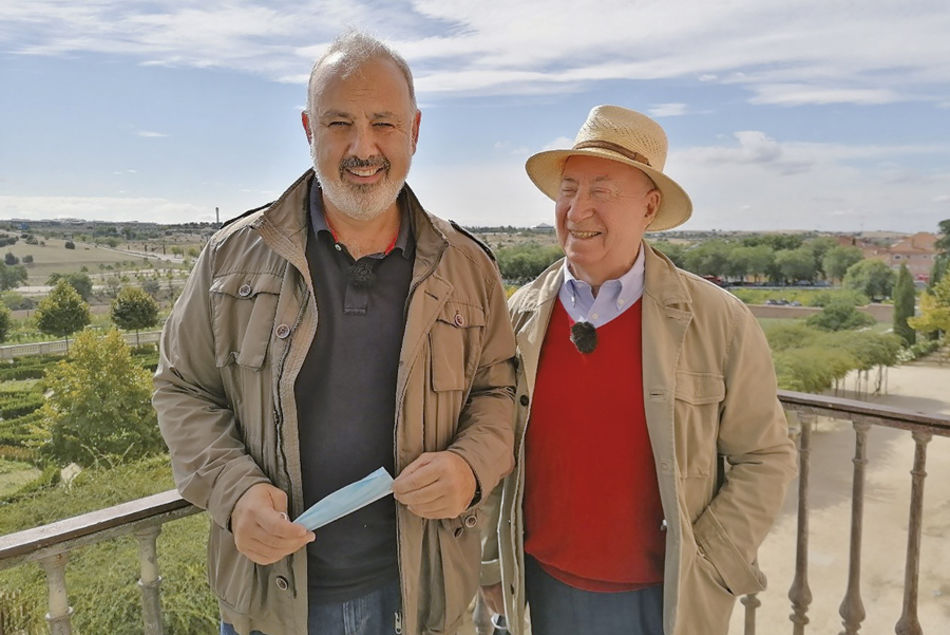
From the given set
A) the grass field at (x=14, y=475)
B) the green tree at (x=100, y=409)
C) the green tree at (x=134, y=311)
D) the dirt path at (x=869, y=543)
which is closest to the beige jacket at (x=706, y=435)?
the dirt path at (x=869, y=543)

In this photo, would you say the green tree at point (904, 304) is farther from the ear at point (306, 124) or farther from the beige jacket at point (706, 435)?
the ear at point (306, 124)

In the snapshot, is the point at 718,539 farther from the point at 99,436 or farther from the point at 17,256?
the point at 17,256

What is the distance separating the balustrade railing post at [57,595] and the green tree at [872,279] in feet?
261

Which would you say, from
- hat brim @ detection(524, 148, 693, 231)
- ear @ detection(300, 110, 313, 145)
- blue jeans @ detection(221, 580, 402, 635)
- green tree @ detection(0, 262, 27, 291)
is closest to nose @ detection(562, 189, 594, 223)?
hat brim @ detection(524, 148, 693, 231)

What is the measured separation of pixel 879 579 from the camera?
23.8 meters

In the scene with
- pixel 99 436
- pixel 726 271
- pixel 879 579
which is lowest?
pixel 879 579

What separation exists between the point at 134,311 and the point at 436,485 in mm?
49685

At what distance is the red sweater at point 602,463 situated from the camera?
1.82 meters

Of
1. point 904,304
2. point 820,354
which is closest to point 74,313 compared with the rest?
point 820,354

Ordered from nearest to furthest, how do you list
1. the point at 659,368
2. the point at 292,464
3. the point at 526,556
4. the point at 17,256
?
the point at 292,464
the point at 659,368
the point at 526,556
the point at 17,256

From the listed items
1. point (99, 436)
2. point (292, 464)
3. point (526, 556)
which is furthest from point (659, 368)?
point (99, 436)

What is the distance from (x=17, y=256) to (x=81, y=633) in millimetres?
63676

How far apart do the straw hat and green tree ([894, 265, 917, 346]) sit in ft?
199

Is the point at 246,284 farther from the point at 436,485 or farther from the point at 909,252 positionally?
the point at 909,252
